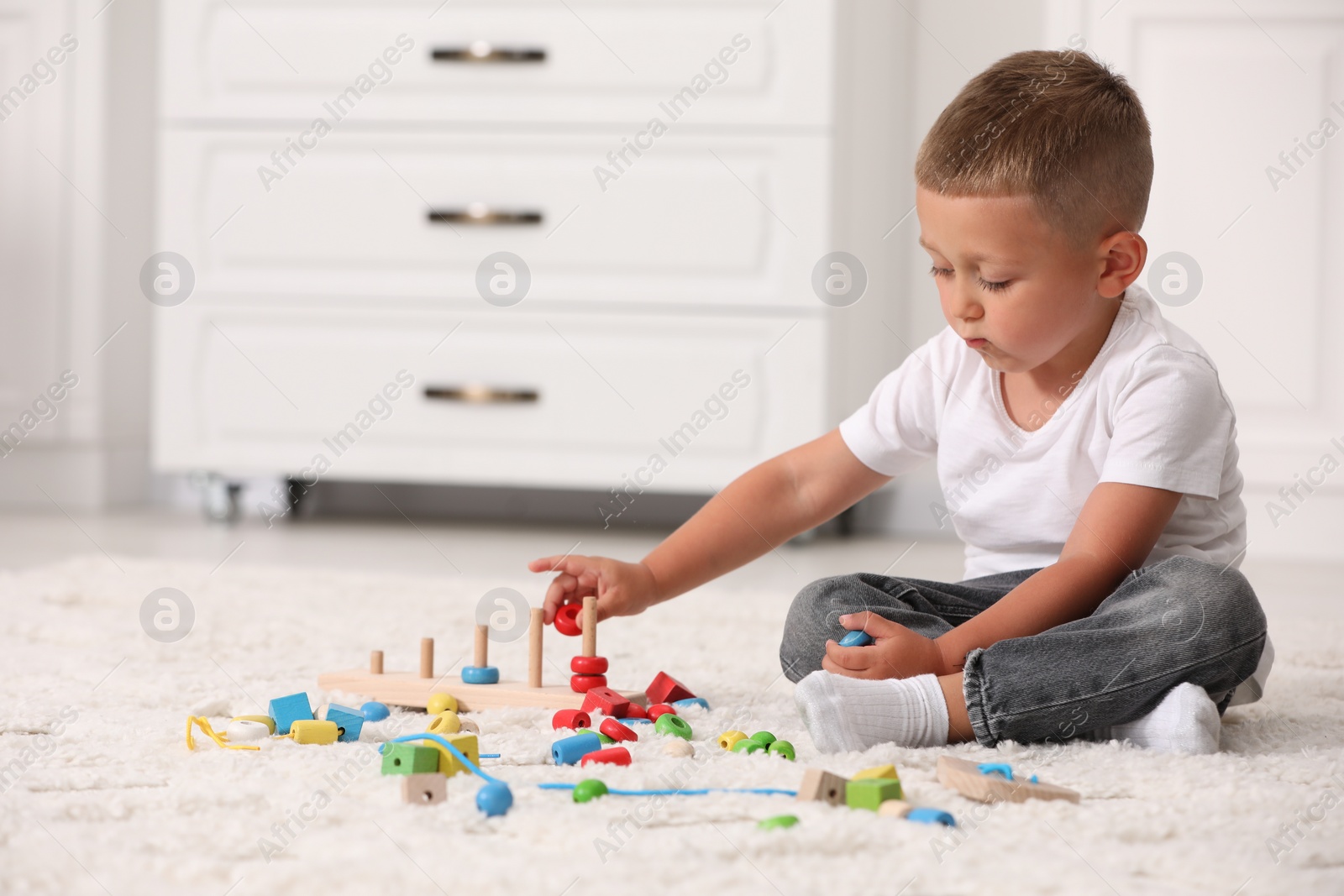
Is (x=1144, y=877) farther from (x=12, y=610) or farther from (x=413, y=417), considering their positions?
(x=413, y=417)

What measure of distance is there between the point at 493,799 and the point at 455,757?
0.07 metres

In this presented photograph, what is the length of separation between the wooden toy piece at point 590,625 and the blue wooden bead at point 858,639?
163 millimetres

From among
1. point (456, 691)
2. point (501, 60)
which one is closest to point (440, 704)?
point (456, 691)

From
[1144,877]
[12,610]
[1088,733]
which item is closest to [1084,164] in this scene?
[1088,733]

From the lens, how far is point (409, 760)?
64 centimetres

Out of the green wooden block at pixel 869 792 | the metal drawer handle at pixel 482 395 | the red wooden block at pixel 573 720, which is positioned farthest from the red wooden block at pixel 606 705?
the metal drawer handle at pixel 482 395

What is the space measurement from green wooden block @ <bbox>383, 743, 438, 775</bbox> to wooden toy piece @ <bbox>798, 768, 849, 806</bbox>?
184 mm

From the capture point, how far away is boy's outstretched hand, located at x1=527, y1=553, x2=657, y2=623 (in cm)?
88

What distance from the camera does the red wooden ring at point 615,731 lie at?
0.75 metres

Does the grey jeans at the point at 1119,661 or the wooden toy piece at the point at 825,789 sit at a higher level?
the grey jeans at the point at 1119,661

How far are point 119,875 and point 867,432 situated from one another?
0.60m

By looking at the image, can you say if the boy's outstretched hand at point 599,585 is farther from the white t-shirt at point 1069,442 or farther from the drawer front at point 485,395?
the drawer front at point 485,395

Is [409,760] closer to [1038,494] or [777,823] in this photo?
[777,823]

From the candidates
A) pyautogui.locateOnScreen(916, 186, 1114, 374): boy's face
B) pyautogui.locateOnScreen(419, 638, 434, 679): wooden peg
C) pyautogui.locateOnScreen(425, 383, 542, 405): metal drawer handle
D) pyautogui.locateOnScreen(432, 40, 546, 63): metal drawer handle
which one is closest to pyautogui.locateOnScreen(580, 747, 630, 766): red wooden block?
pyautogui.locateOnScreen(419, 638, 434, 679): wooden peg
